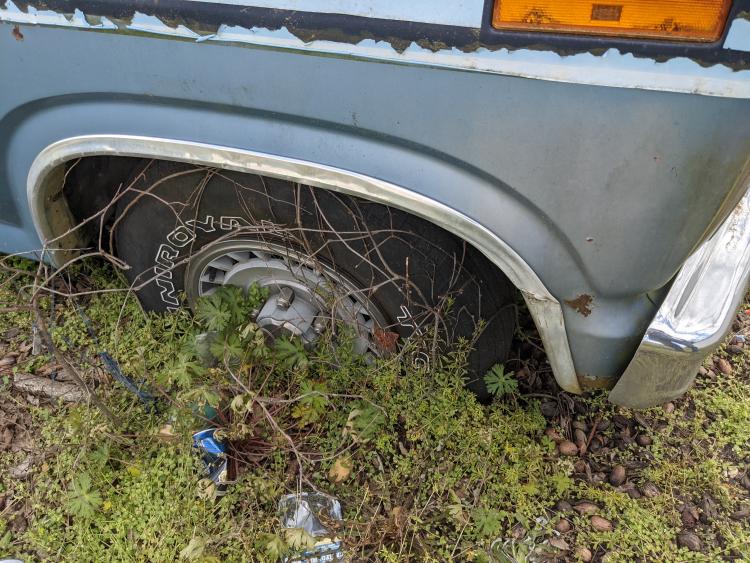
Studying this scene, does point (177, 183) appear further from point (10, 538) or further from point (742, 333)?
point (742, 333)

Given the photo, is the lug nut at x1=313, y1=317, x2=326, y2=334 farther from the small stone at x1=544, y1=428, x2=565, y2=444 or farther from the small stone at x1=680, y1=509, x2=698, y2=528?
the small stone at x1=680, y1=509, x2=698, y2=528

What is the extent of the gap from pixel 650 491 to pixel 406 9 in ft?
6.06

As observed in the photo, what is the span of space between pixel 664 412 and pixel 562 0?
1.79m

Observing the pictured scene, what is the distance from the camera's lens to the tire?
1775 millimetres

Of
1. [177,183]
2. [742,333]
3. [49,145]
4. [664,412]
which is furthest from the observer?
[742,333]

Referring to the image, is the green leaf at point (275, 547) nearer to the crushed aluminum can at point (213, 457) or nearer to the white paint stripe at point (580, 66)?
the crushed aluminum can at point (213, 457)

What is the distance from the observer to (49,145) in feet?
5.73

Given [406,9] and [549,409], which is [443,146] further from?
[549,409]

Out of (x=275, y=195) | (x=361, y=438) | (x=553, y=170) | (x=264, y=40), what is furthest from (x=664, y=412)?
(x=264, y=40)

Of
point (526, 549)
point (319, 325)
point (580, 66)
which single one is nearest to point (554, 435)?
point (526, 549)

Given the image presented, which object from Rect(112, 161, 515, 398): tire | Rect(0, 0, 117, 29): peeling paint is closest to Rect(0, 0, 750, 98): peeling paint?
Rect(0, 0, 117, 29): peeling paint

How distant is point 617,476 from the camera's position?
2109 mm

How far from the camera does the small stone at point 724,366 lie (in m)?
2.44

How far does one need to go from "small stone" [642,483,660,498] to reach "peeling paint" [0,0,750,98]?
149 centimetres
